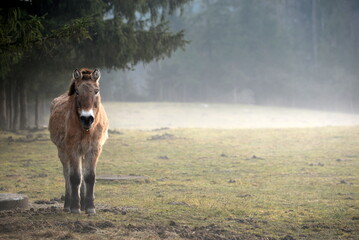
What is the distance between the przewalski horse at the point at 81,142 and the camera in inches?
351

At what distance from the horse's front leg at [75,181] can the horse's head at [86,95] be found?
0.84 meters

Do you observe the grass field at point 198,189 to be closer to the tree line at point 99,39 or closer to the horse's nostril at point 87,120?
the horse's nostril at point 87,120

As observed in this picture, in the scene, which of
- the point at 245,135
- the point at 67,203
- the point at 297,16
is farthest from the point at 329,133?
the point at 297,16

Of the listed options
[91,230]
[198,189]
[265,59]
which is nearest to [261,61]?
[265,59]

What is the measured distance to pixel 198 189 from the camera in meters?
13.3

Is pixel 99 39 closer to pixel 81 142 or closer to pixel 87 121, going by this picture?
pixel 81 142

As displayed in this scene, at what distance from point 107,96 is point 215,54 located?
1659cm

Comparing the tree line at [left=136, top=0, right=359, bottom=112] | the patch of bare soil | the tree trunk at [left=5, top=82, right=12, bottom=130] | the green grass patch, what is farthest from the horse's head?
the tree line at [left=136, top=0, right=359, bottom=112]

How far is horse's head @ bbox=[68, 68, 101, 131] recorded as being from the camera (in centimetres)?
854

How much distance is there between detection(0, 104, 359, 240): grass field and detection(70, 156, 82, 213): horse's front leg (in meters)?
0.27

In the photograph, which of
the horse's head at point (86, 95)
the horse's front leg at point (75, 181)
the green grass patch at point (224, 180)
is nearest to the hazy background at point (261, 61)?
the green grass patch at point (224, 180)

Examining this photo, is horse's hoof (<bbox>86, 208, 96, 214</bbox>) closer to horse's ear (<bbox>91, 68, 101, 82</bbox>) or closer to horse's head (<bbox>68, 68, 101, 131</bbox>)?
horse's head (<bbox>68, 68, 101, 131</bbox>)

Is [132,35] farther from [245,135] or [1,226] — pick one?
[1,226]

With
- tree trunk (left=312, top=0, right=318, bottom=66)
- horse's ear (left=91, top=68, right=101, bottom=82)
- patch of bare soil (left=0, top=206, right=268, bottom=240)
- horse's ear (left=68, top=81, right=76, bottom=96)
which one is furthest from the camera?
tree trunk (left=312, top=0, right=318, bottom=66)
